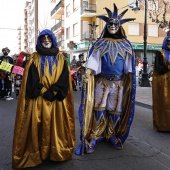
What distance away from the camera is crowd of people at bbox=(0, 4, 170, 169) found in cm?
347

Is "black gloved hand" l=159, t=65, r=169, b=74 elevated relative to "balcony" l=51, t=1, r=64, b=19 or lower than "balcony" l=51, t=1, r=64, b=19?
lower

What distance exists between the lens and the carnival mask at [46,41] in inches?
143

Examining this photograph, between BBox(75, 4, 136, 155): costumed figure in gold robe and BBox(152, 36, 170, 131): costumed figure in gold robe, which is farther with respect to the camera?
BBox(152, 36, 170, 131): costumed figure in gold robe

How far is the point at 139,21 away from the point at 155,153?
28.0 metres

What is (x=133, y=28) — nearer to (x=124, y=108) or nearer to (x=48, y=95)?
(x=124, y=108)

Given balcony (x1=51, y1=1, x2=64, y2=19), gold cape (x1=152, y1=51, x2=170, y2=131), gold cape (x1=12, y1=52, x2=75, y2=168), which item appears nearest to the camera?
gold cape (x1=12, y1=52, x2=75, y2=168)

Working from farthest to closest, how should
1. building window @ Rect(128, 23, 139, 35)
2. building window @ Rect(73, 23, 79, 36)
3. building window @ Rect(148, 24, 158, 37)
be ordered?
building window @ Rect(73, 23, 79, 36), building window @ Rect(148, 24, 158, 37), building window @ Rect(128, 23, 139, 35)

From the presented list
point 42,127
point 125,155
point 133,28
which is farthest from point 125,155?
point 133,28

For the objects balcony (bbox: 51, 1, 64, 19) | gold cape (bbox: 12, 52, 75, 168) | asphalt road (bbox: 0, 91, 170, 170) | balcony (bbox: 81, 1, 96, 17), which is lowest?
asphalt road (bbox: 0, 91, 170, 170)

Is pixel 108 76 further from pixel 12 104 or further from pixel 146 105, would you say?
pixel 12 104

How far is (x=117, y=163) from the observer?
12.6 ft

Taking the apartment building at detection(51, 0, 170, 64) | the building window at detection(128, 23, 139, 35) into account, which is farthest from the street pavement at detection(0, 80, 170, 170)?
the building window at detection(128, 23, 139, 35)

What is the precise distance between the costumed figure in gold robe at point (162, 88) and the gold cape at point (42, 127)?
242 centimetres

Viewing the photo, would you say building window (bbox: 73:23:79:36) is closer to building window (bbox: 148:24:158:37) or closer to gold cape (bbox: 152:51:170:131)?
building window (bbox: 148:24:158:37)
